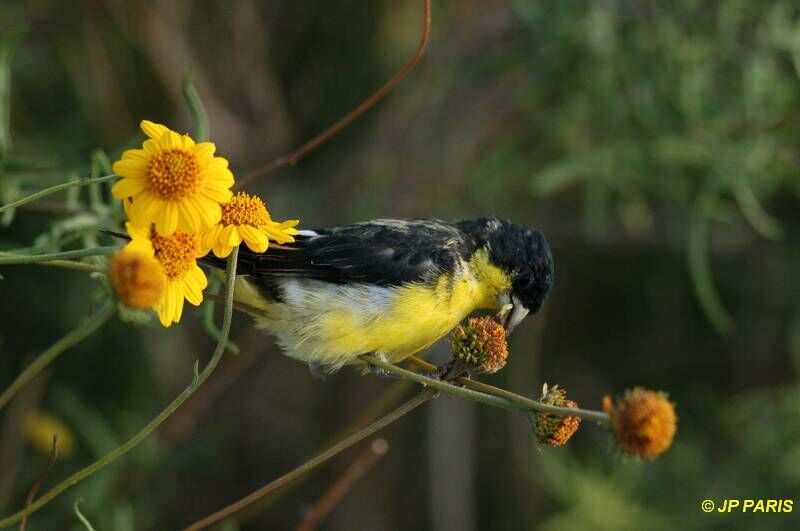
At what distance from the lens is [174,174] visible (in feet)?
4.94

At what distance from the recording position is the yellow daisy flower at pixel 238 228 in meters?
1.60

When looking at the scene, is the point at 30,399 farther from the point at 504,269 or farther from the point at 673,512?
the point at 673,512

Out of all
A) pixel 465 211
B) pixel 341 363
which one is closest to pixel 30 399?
pixel 341 363

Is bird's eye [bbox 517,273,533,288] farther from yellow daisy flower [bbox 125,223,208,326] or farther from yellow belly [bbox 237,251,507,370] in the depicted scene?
yellow daisy flower [bbox 125,223,208,326]

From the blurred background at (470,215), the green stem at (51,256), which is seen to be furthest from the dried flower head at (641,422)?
the blurred background at (470,215)

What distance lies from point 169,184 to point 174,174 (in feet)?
0.07

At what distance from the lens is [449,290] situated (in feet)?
8.60

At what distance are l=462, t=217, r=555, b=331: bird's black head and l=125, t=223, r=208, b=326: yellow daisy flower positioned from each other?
49.9 inches

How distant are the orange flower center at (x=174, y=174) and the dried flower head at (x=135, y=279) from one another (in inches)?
7.1

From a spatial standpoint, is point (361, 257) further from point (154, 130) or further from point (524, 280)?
point (154, 130)

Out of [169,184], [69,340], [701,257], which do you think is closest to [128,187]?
[169,184]

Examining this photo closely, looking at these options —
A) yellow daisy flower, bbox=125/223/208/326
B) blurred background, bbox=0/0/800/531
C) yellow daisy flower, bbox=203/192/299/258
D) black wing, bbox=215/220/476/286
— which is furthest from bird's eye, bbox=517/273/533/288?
yellow daisy flower, bbox=125/223/208/326

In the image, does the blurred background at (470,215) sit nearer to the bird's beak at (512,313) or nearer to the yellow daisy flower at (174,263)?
the bird's beak at (512,313)

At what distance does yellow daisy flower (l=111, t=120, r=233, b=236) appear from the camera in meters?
1.51
